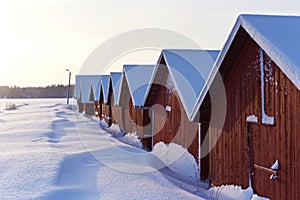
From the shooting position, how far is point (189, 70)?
48.0 feet

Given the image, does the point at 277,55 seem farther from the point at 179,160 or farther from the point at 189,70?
the point at 179,160

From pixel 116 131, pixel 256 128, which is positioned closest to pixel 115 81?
pixel 116 131

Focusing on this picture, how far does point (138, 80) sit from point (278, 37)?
622 inches

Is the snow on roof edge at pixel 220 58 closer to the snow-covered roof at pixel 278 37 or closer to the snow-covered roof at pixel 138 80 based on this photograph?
the snow-covered roof at pixel 278 37

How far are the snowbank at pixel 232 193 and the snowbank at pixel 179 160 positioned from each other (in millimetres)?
1906

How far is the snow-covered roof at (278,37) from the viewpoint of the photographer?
684cm

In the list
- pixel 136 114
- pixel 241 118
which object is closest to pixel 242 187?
pixel 241 118

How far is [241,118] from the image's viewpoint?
31.2 feet

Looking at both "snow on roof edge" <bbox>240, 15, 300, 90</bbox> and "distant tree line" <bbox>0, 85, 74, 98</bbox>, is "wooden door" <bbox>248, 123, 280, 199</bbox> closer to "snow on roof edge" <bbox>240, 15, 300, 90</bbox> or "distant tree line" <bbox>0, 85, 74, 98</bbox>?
"snow on roof edge" <bbox>240, 15, 300, 90</bbox>

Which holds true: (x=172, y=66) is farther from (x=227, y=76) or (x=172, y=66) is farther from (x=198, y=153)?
(x=227, y=76)

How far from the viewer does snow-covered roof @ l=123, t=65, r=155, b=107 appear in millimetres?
20875

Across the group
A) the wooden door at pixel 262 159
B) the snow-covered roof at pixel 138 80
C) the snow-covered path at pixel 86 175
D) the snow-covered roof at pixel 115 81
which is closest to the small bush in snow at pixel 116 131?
the snow-covered roof at pixel 115 81

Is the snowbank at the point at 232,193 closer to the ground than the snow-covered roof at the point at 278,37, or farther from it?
closer to the ground

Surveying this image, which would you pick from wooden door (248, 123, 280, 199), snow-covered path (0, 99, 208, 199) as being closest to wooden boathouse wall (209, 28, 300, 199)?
wooden door (248, 123, 280, 199)
